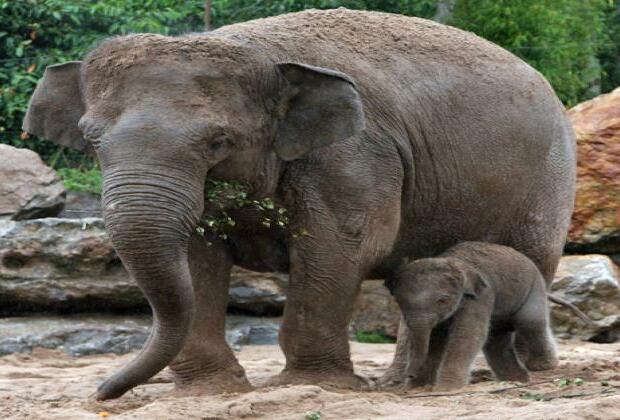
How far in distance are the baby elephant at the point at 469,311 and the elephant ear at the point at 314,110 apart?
3.93 feet

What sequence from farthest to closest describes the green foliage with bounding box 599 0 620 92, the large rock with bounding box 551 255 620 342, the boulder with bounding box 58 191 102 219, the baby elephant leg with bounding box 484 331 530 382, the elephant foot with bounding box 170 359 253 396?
1. the green foliage with bounding box 599 0 620 92
2. the boulder with bounding box 58 191 102 219
3. the large rock with bounding box 551 255 620 342
4. the baby elephant leg with bounding box 484 331 530 382
5. the elephant foot with bounding box 170 359 253 396

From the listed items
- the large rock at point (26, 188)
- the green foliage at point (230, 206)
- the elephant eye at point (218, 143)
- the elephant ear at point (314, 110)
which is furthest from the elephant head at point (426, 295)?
the large rock at point (26, 188)

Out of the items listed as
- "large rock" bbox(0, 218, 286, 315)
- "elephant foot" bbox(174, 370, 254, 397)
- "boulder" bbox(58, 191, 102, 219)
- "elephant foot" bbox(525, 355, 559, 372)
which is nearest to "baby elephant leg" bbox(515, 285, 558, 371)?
"elephant foot" bbox(525, 355, 559, 372)

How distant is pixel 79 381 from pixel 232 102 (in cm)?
256

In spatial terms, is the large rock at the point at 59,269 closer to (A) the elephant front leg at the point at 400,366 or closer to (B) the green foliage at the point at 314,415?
(A) the elephant front leg at the point at 400,366

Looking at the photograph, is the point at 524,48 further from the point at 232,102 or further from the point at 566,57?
the point at 232,102

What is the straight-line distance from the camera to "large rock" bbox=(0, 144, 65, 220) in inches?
463

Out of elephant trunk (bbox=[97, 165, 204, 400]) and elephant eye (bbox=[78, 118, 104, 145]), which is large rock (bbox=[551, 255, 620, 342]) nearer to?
elephant trunk (bbox=[97, 165, 204, 400])

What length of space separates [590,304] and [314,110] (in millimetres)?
5460

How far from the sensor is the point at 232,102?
699 cm

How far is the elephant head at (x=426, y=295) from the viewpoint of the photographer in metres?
8.06

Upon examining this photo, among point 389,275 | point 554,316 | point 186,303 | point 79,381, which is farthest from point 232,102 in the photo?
point 554,316

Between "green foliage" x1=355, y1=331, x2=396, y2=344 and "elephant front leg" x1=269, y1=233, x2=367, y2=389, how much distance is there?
4.24 meters

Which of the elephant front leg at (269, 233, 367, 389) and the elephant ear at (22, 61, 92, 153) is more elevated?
the elephant ear at (22, 61, 92, 153)
